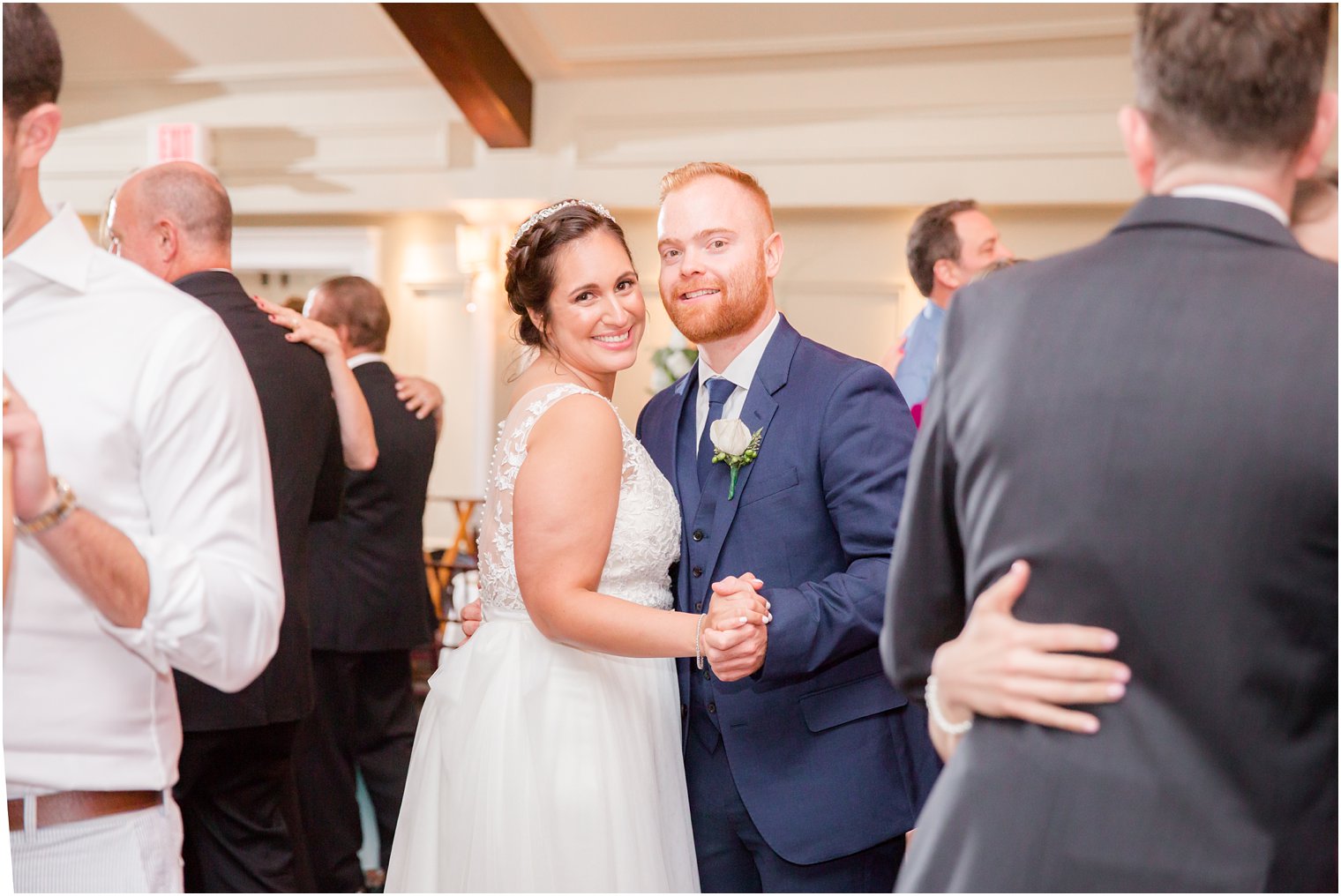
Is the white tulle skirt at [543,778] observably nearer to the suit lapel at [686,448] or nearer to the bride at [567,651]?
the bride at [567,651]

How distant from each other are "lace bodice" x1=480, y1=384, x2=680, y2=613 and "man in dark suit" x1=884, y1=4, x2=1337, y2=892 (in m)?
0.98

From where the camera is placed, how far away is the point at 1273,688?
1.11 metres

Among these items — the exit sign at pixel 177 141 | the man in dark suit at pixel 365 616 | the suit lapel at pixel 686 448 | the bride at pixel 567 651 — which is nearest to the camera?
the bride at pixel 567 651

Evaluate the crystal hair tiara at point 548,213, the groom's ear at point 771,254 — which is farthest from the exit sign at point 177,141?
the groom's ear at point 771,254

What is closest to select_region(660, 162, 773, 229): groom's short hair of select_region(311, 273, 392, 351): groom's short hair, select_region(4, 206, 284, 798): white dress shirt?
select_region(4, 206, 284, 798): white dress shirt

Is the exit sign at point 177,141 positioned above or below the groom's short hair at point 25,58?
above

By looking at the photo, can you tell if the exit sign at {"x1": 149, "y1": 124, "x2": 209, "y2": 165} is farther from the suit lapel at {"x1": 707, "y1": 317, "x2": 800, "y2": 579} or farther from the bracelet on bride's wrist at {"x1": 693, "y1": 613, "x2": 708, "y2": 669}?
the bracelet on bride's wrist at {"x1": 693, "y1": 613, "x2": 708, "y2": 669}

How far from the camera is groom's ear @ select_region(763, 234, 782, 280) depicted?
7.61 ft

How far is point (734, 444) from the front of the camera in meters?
2.09

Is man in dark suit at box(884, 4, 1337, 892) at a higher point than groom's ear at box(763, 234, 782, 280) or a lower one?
lower

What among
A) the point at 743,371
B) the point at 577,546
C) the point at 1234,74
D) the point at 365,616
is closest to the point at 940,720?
the point at 1234,74

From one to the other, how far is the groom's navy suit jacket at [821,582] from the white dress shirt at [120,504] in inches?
35.1

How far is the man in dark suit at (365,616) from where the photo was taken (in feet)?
12.3

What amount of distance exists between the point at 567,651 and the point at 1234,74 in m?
1.39
